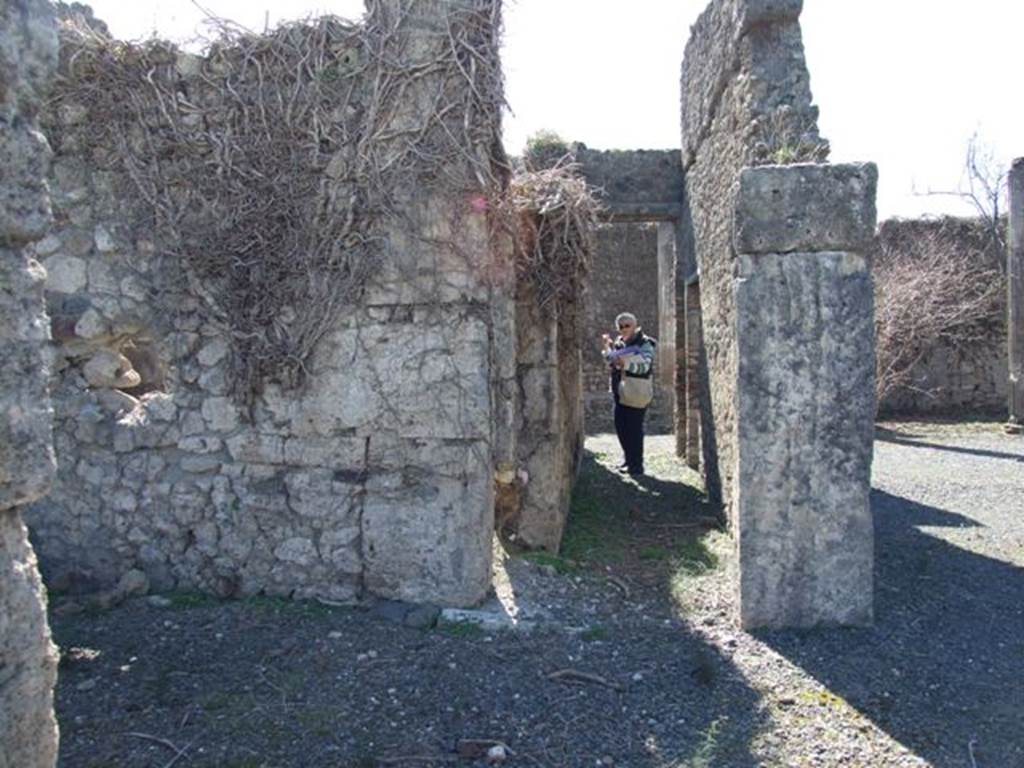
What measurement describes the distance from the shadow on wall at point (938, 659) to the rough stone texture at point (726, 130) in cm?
158

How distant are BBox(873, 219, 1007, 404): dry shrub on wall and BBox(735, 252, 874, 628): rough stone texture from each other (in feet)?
36.0

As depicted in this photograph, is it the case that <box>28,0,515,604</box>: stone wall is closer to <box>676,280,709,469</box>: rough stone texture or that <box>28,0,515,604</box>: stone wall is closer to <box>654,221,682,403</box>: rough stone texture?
<box>676,280,709,469</box>: rough stone texture

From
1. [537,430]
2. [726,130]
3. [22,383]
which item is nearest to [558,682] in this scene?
[537,430]

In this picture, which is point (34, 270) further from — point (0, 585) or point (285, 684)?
point (285, 684)

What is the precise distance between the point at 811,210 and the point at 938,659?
2.36 meters

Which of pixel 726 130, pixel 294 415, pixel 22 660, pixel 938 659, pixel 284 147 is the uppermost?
pixel 726 130

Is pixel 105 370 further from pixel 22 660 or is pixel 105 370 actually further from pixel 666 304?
pixel 666 304

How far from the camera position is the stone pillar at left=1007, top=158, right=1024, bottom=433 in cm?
1364

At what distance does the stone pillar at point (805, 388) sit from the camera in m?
4.50

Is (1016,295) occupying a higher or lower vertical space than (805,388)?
higher

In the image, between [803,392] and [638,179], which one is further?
[638,179]

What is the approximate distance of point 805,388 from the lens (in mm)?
4539

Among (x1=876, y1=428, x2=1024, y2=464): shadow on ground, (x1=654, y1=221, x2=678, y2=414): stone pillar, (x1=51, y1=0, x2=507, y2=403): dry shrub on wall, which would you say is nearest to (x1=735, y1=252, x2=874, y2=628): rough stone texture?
(x1=51, y1=0, x2=507, y2=403): dry shrub on wall

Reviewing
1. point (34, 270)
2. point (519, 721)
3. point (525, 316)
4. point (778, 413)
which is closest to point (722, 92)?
point (525, 316)
